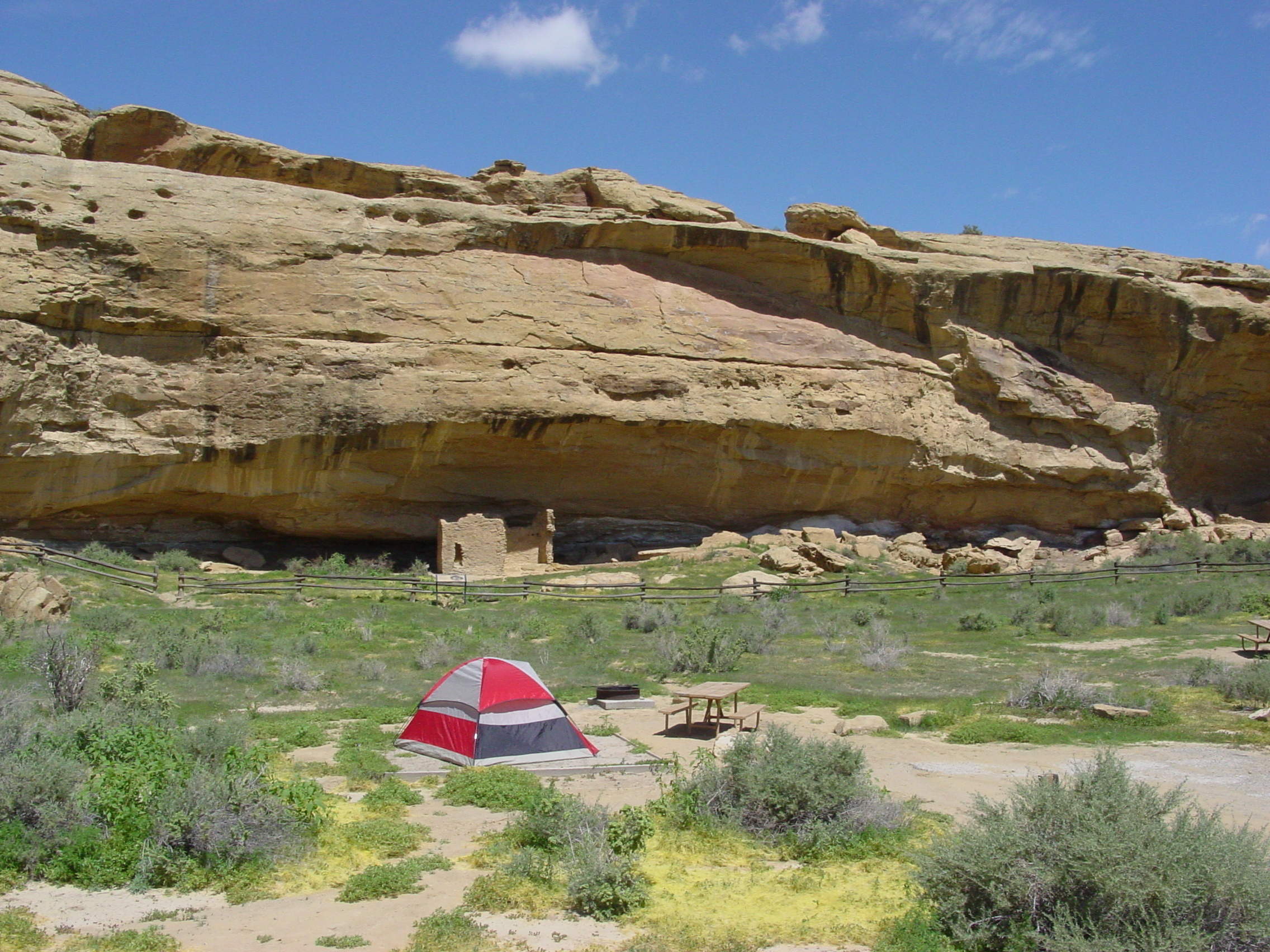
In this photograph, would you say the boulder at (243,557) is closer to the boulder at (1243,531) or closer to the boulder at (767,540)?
the boulder at (767,540)

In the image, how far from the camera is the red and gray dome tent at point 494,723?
398 inches

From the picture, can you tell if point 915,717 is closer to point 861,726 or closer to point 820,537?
point 861,726

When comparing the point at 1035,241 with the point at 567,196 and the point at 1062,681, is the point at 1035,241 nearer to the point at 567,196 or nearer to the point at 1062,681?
the point at 567,196

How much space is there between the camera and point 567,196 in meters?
28.3

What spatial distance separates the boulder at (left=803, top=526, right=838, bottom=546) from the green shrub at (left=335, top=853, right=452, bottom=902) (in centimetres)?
2176

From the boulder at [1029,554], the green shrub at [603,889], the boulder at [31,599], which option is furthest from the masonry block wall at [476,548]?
the green shrub at [603,889]

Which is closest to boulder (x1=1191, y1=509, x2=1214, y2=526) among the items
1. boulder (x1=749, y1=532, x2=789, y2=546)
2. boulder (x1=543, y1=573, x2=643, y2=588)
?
boulder (x1=749, y1=532, x2=789, y2=546)

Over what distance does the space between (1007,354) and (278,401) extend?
20308mm

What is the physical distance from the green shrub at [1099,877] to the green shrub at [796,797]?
1440 mm

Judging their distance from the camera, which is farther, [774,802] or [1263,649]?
[1263,649]

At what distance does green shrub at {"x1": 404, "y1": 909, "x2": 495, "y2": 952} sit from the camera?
590 centimetres

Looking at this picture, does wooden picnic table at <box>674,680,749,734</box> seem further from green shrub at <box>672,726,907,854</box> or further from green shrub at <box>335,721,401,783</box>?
green shrub at <box>335,721,401,783</box>

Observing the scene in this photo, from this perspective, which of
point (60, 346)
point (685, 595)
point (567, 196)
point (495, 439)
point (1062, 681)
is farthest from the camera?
point (567, 196)

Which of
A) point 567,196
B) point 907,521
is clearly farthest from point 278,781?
point 907,521
